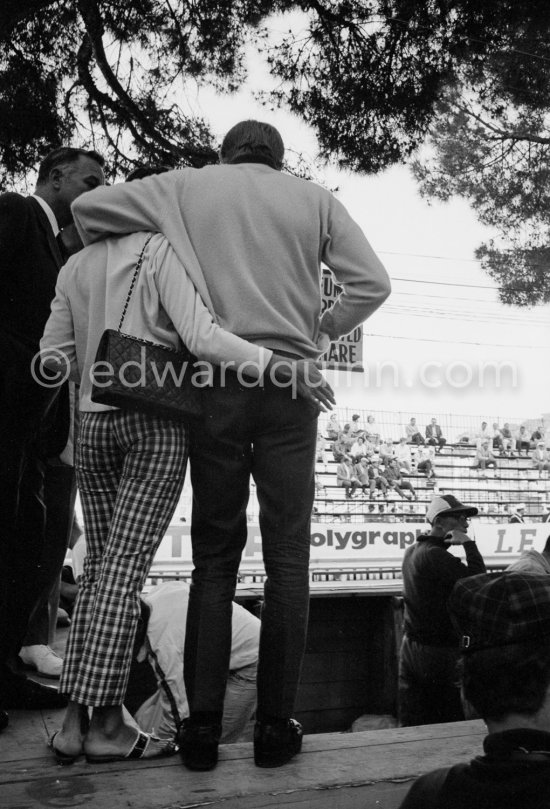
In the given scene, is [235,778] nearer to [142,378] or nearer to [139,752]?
[139,752]

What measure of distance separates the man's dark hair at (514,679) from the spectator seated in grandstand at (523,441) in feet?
60.1

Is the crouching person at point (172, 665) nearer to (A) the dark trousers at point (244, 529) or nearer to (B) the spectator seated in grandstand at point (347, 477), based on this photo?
(A) the dark trousers at point (244, 529)

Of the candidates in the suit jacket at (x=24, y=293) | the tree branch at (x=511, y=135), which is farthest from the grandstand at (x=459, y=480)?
the suit jacket at (x=24, y=293)

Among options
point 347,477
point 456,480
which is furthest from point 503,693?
point 456,480

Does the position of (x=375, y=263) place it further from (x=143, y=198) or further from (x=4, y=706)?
(x=4, y=706)

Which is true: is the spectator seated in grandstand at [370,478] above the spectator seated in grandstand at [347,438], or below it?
below

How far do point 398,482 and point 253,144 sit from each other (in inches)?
557

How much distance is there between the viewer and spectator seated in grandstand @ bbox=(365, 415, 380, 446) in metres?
16.3

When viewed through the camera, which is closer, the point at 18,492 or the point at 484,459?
the point at 18,492

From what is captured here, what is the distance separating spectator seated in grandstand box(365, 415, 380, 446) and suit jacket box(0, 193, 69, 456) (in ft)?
48.2

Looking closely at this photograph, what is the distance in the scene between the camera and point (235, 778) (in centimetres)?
127

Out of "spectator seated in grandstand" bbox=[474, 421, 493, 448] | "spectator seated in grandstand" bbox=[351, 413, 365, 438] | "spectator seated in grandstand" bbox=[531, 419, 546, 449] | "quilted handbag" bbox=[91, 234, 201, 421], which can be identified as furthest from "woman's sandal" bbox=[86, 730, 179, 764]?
"spectator seated in grandstand" bbox=[531, 419, 546, 449]

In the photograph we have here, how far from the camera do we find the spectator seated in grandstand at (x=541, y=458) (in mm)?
17688

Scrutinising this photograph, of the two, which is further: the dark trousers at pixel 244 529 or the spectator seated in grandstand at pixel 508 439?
the spectator seated in grandstand at pixel 508 439
